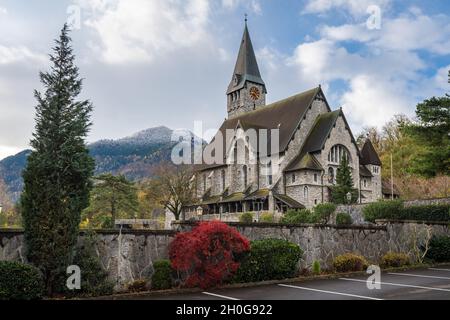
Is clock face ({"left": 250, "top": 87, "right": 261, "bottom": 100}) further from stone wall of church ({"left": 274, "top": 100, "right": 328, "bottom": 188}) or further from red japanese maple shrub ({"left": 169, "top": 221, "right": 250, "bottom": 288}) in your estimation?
red japanese maple shrub ({"left": 169, "top": 221, "right": 250, "bottom": 288})

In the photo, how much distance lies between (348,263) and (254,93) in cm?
5659

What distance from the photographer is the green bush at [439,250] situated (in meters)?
20.5

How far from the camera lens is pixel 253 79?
236ft

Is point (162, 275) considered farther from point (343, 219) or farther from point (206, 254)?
point (343, 219)

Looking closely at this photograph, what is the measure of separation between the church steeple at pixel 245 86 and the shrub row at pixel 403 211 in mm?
37208

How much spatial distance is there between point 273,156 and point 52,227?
4142cm

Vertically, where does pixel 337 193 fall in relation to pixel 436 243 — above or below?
above

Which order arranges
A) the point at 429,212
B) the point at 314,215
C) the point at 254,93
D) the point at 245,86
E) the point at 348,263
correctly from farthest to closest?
1. the point at 254,93
2. the point at 245,86
3. the point at 314,215
4. the point at 429,212
5. the point at 348,263

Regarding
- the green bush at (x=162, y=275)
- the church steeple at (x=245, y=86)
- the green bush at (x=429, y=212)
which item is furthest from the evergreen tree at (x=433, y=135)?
the church steeple at (x=245, y=86)

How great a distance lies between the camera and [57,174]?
11977mm

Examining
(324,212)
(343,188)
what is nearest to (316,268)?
(324,212)

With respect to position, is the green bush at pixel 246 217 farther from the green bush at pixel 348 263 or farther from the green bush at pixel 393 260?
the green bush at pixel 348 263
